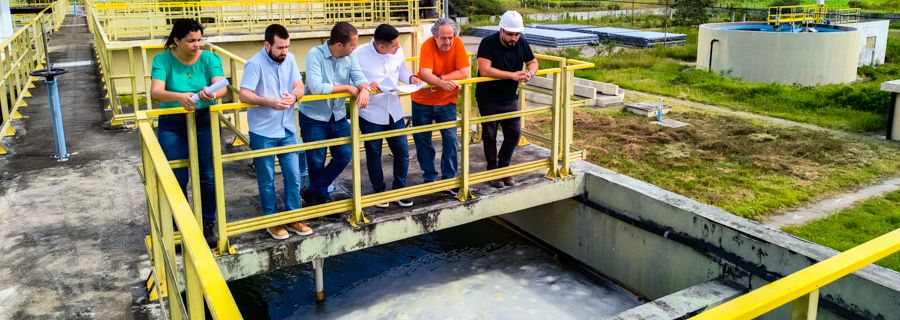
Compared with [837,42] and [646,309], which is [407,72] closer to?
[646,309]

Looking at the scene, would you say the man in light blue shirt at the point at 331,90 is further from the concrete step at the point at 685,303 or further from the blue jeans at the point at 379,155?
the concrete step at the point at 685,303

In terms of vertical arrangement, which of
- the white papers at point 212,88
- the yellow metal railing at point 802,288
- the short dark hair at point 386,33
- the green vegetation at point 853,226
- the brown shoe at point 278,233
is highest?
the short dark hair at point 386,33

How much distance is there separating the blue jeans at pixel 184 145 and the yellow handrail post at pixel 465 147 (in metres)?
1.98

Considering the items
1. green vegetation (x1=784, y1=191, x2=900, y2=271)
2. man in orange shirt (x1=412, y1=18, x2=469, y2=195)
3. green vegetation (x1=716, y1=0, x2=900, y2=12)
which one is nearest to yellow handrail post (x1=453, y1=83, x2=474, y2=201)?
man in orange shirt (x1=412, y1=18, x2=469, y2=195)

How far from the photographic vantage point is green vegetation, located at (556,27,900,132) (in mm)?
15039

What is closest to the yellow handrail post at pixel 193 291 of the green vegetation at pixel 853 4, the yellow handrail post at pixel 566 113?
the yellow handrail post at pixel 566 113

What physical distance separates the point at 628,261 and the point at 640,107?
28.8 ft

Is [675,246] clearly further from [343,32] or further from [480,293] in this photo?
[343,32]

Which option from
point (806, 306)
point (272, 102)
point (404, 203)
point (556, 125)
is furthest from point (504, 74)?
point (806, 306)

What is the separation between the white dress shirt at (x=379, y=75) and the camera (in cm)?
567

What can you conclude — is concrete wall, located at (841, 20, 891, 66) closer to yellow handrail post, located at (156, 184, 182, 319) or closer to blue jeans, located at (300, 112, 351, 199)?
blue jeans, located at (300, 112, 351, 199)

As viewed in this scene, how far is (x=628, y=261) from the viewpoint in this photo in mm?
7340

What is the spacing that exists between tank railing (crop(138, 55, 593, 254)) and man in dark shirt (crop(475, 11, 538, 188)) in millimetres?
173

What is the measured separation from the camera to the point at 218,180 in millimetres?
4793
